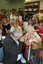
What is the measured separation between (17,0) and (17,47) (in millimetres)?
7888

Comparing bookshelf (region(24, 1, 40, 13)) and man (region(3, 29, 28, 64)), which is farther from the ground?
bookshelf (region(24, 1, 40, 13))

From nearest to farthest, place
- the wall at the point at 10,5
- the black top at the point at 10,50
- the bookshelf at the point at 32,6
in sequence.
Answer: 1. the black top at the point at 10,50
2. the wall at the point at 10,5
3. the bookshelf at the point at 32,6

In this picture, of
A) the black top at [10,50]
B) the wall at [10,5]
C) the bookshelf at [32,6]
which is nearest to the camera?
the black top at [10,50]

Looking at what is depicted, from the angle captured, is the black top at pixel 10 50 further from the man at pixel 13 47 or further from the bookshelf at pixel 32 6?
the bookshelf at pixel 32 6

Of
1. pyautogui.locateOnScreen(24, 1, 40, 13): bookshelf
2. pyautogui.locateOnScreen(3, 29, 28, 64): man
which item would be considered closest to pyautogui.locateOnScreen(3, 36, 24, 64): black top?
pyautogui.locateOnScreen(3, 29, 28, 64): man

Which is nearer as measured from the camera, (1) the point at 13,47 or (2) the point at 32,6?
(1) the point at 13,47

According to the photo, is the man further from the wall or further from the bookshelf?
the bookshelf

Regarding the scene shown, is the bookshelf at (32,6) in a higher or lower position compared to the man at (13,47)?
higher

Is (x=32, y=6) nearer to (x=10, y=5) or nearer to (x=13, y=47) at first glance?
(x=10, y=5)

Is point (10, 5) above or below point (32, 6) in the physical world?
above

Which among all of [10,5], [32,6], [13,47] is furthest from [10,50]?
[32,6]

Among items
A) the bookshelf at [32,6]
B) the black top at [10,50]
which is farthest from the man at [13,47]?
the bookshelf at [32,6]

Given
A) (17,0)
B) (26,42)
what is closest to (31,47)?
(26,42)

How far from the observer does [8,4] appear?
29.5 ft
